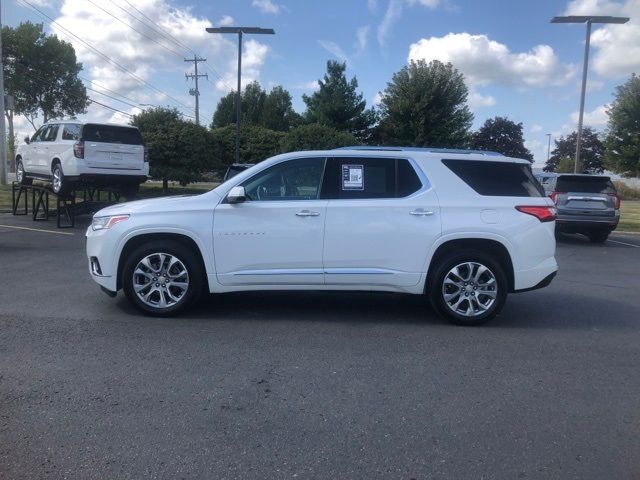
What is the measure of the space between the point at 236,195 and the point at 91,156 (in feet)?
29.0

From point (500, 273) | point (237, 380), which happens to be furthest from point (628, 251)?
point (237, 380)

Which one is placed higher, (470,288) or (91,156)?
(91,156)

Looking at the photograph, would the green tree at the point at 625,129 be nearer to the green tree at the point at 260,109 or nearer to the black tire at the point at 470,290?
the green tree at the point at 260,109

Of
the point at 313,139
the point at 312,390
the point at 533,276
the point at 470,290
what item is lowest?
the point at 312,390

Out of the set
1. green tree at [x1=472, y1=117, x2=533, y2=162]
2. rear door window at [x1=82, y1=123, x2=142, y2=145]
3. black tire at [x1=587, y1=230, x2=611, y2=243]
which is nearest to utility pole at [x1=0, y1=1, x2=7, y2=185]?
rear door window at [x1=82, y1=123, x2=142, y2=145]

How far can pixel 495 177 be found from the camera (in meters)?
6.23

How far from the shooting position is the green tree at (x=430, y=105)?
33.4m

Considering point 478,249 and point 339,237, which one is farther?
point 478,249

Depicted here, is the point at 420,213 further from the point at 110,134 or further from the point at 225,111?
the point at 225,111

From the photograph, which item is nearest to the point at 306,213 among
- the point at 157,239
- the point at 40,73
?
the point at 157,239

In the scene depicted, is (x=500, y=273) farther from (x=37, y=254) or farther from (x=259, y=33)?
(x=259, y=33)

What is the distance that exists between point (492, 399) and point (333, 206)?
8.48 feet

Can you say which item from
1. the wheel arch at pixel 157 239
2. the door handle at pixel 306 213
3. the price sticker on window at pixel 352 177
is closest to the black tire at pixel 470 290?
the price sticker on window at pixel 352 177

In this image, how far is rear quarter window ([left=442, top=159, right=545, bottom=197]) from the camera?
243 inches
